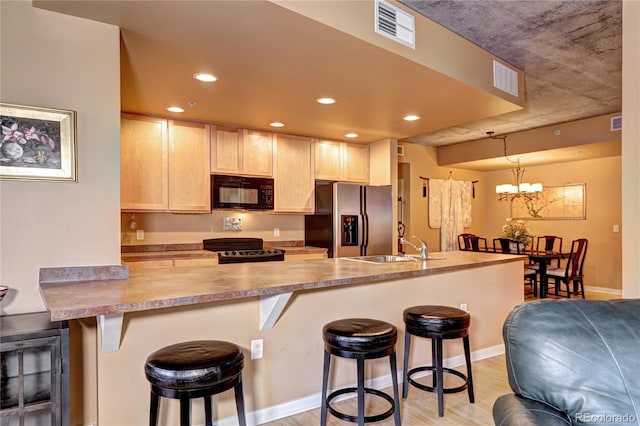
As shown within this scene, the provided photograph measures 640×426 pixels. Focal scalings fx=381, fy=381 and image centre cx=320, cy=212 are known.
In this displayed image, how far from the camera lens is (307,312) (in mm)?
2475

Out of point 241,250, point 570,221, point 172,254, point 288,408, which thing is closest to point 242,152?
point 241,250

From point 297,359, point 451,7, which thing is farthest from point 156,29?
point 297,359

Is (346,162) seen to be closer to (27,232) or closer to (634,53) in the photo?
(634,53)

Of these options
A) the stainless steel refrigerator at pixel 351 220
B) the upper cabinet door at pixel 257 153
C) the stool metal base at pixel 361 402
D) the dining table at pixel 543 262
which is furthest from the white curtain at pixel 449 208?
the stool metal base at pixel 361 402

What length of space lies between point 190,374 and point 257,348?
0.82 metres

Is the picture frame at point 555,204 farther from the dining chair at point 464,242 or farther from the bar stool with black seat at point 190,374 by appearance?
the bar stool with black seat at point 190,374

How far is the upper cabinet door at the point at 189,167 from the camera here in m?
4.05

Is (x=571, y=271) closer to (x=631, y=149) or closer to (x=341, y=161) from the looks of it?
(x=341, y=161)

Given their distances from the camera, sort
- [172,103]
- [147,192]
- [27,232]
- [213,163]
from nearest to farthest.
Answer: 1. [27,232]
2. [172,103]
3. [147,192]
4. [213,163]

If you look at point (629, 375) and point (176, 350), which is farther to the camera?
point (176, 350)

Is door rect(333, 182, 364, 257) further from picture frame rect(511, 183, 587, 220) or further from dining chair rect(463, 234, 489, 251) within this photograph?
picture frame rect(511, 183, 587, 220)

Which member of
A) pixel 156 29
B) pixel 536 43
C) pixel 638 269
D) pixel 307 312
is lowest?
pixel 307 312

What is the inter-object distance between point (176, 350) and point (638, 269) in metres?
2.38

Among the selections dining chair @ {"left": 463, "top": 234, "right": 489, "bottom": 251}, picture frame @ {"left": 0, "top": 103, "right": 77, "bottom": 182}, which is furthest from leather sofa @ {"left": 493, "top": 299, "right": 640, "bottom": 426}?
dining chair @ {"left": 463, "top": 234, "right": 489, "bottom": 251}
